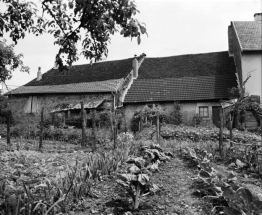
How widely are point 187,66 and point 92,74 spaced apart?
9.12m

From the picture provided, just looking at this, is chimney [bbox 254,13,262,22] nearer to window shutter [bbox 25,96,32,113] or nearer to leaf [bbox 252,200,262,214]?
window shutter [bbox 25,96,32,113]

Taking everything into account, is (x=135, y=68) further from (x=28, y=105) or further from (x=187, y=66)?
(x=28, y=105)

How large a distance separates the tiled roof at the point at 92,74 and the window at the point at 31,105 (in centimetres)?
241

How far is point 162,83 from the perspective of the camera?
2473 cm

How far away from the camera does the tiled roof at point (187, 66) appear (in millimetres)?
→ 25047

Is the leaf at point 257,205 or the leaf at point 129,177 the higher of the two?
the leaf at point 129,177

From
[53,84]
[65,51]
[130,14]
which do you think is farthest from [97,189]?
[53,84]

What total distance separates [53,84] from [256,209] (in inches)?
1034

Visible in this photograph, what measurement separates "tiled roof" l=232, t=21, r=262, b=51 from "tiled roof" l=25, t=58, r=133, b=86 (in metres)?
9.81

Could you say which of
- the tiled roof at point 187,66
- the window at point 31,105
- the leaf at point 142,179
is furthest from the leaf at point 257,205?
the window at point 31,105

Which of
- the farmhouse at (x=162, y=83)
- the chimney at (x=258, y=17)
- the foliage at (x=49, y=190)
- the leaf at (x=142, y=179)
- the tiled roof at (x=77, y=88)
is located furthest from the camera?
the chimney at (x=258, y=17)

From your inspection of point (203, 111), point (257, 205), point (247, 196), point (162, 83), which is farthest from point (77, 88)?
point (257, 205)

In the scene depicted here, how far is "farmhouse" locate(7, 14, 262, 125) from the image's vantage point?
72.2 feet

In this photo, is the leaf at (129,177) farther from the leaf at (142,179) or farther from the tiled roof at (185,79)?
the tiled roof at (185,79)
